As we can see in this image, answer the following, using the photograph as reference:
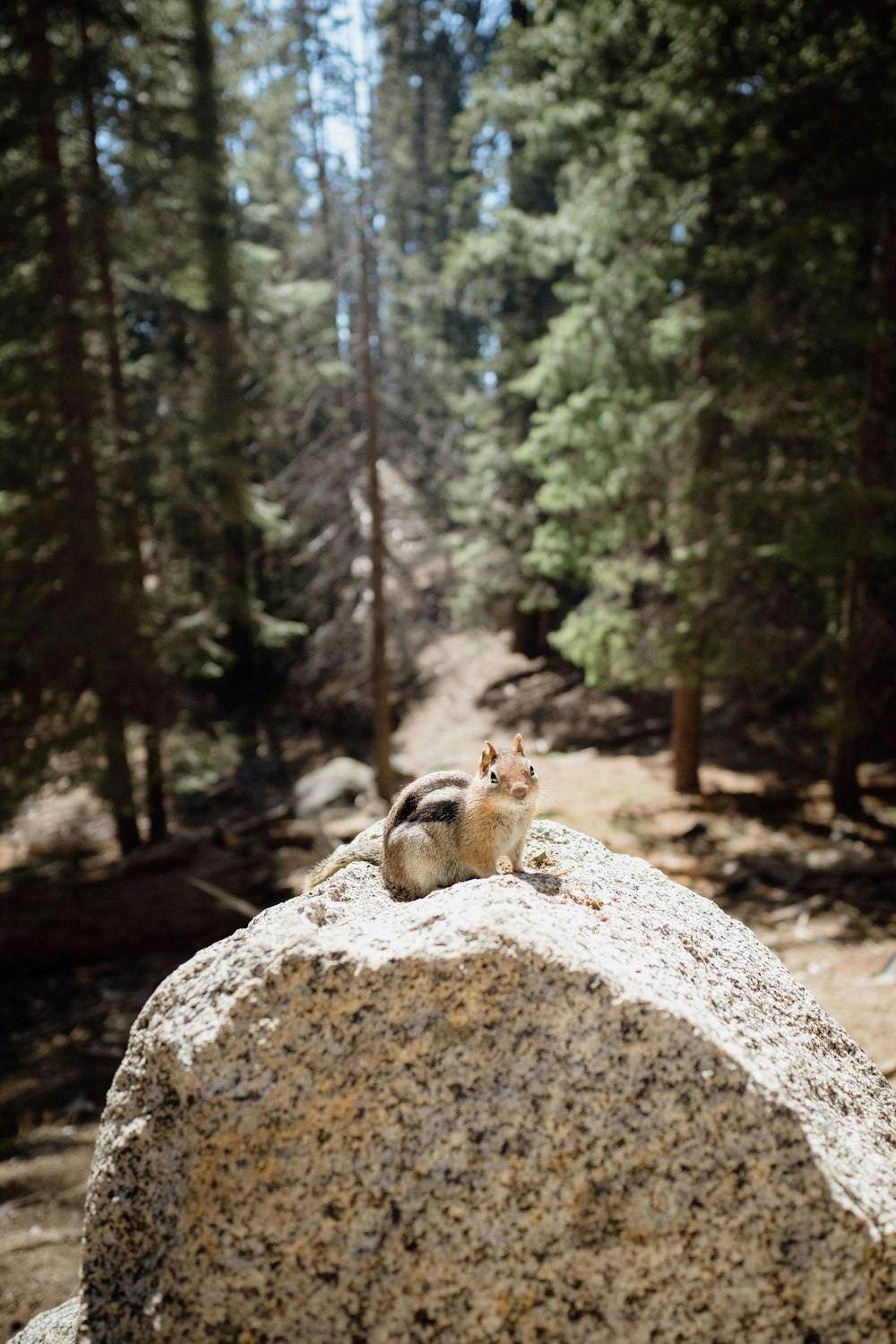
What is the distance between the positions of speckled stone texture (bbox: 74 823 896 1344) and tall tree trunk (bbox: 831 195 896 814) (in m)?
8.85


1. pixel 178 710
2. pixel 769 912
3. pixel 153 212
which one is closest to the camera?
pixel 769 912

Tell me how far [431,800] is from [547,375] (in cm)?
1102

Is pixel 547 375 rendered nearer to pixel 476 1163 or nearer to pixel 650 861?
pixel 650 861

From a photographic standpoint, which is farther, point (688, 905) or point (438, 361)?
point (438, 361)

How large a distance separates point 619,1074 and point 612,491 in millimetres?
10655

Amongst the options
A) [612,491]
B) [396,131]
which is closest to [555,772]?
[612,491]

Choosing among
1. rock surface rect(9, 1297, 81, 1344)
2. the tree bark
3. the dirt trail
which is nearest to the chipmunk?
the dirt trail

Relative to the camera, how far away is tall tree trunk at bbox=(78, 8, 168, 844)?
1241 centimetres

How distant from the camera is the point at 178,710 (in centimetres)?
1485

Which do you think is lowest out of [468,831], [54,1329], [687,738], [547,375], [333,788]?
[333,788]

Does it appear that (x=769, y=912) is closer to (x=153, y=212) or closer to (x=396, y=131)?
(x=153, y=212)

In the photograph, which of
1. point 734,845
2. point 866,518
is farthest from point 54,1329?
point 866,518

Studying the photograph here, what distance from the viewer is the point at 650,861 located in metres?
10.6

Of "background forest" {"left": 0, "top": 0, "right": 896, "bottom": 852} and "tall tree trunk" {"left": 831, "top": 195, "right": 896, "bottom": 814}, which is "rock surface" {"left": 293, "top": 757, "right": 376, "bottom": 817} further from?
"tall tree trunk" {"left": 831, "top": 195, "right": 896, "bottom": 814}
